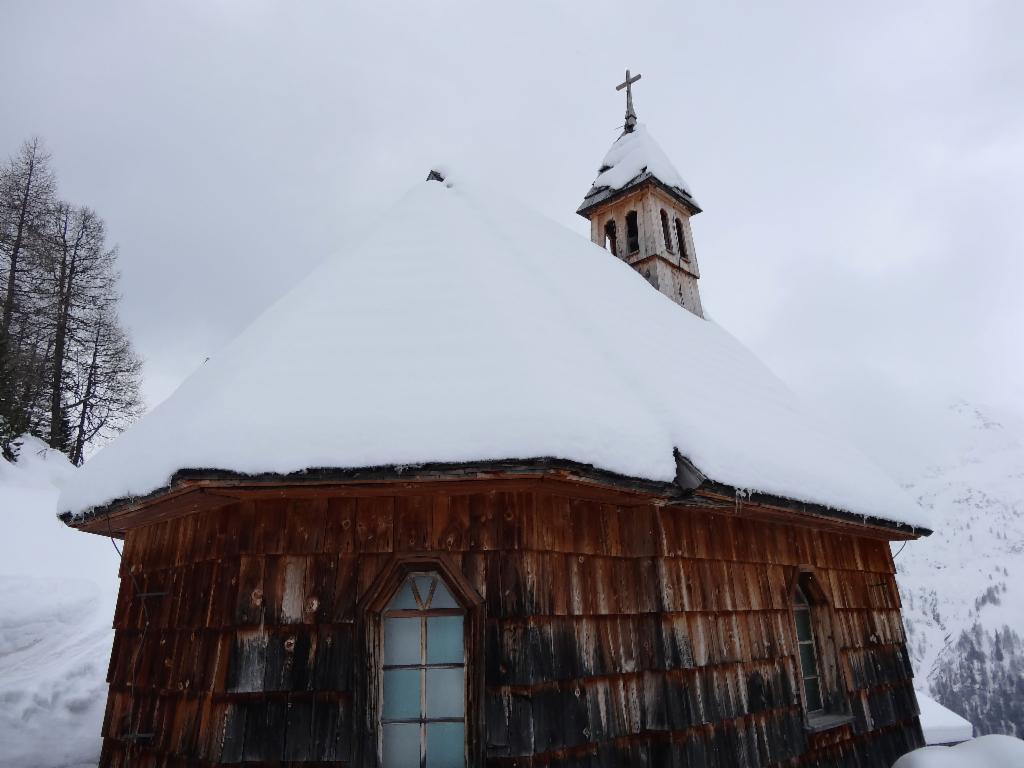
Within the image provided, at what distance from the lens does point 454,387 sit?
4.50 metres

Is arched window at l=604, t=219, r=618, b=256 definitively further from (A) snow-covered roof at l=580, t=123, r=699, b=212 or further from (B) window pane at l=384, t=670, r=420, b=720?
(B) window pane at l=384, t=670, r=420, b=720

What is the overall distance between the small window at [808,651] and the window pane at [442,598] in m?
4.51

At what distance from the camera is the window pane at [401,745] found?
4293 mm

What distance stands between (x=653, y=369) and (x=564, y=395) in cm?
193

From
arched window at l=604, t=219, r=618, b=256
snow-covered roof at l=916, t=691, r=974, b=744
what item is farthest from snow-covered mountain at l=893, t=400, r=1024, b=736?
arched window at l=604, t=219, r=618, b=256

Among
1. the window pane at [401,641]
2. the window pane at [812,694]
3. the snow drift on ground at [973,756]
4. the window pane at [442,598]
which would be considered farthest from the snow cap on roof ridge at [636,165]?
the window pane at [401,641]

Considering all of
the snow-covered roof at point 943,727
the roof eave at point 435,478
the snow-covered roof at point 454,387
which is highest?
the snow-covered roof at point 454,387

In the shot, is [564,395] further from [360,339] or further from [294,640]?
[294,640]

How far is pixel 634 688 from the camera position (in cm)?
482

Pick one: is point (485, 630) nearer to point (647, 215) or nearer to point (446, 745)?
point (446, 745)

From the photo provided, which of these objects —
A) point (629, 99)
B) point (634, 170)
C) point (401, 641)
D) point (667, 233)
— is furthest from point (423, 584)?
point (629, 99)

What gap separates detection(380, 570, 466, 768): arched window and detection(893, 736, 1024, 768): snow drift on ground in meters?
4.38

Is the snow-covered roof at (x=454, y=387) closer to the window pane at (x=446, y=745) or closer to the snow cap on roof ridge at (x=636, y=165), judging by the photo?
the window pane at (x=446, y=745)

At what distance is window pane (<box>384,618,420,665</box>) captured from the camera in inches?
176
